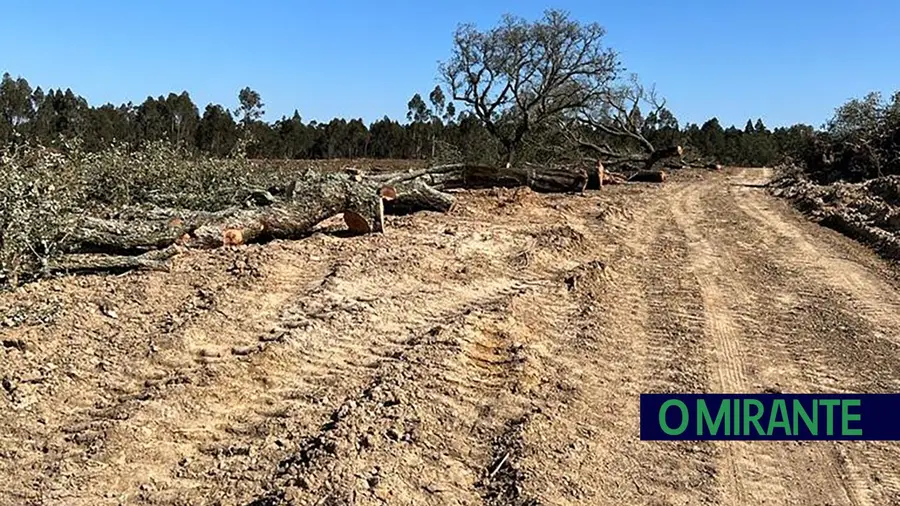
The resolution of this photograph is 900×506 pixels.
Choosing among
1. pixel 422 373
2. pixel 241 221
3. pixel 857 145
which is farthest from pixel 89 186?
pixel 857 145

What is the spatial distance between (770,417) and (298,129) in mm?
53204

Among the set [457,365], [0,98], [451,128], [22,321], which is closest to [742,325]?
[457,365]

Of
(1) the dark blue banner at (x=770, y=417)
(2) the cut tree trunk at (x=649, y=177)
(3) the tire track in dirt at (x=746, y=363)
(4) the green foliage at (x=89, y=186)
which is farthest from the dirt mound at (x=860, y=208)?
(4) the green foliage at (x=89, y=186)

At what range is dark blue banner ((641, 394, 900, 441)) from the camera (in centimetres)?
398

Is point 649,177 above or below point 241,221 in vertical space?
below

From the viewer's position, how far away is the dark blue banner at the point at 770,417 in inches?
157

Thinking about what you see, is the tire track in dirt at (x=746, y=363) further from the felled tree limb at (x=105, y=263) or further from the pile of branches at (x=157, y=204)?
the felled tree limb at (x=105, y=263)

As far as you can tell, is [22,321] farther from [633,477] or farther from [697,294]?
[697,294]

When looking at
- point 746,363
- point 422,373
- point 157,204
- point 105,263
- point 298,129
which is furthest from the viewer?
point 298,129

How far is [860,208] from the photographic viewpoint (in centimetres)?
1230

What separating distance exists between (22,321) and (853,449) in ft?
15.7

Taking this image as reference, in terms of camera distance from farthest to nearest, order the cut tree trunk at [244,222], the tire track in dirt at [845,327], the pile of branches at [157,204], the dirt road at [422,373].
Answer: the cut tree trunk at [244,222] < the pile of branches at [157,204] < the tire track in dirt at [845,327] < the dirt road at [422,373]

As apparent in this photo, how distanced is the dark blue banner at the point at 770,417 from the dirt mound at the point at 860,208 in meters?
4.92

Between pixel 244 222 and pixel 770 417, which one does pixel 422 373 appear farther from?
pixel 244 222
